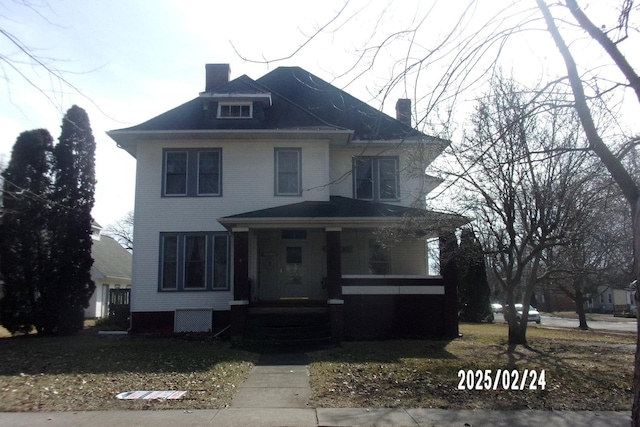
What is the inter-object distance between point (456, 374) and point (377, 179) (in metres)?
10.3

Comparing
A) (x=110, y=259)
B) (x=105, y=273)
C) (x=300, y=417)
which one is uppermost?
(x=110, y=259)

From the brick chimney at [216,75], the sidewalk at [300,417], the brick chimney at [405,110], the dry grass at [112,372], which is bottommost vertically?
the sidewalk at [300,417]

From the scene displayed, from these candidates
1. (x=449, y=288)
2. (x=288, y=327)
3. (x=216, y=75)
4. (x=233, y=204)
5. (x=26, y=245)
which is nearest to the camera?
(x=288, y=327)

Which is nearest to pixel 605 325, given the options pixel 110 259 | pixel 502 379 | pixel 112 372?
pixel 502 379

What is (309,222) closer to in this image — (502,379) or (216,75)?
(502,379)

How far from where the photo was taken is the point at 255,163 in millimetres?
18156

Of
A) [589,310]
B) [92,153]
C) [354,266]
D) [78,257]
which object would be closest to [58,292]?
[78,257]

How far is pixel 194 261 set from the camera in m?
17.8

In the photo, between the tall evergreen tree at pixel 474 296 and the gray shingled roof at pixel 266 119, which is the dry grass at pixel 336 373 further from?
the tall evergreen tree at pixel 474 296

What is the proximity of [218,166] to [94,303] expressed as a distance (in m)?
16.6

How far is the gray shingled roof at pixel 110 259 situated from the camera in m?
31.3

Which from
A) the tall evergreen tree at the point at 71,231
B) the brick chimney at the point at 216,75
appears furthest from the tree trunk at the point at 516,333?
the brick chimney at the point at 216,75

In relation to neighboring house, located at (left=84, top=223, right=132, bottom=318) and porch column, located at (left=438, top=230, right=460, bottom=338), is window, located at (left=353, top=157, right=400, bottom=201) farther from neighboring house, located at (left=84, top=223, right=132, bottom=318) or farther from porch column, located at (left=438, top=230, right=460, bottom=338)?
neighboring house, located at (left=84, top=223, right=132, bottom=318)

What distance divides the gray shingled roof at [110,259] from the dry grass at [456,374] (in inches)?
856
